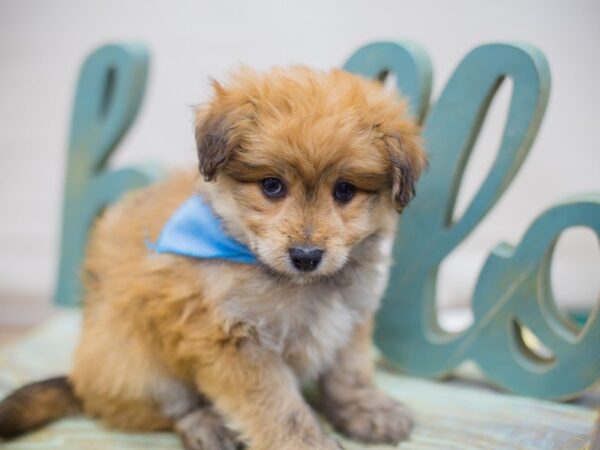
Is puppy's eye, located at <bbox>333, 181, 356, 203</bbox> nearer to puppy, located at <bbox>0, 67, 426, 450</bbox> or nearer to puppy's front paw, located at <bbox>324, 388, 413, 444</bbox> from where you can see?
puppy, located at <bbox>0, 67, 426, 450</bbox>

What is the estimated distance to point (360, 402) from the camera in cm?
271

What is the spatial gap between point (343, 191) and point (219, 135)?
1.51ft

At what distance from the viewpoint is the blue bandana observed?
247 cm

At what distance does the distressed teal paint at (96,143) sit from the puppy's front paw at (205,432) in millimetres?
1496

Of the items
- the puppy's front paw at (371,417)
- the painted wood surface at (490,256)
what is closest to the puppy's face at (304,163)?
the painted wood surface at (490,256)

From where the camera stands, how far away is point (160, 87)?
16.7 feet

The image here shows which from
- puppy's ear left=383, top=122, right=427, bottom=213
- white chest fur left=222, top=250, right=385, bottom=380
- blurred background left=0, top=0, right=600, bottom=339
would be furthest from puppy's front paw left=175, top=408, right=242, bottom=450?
blurred background left=0, top=0, right=600, bottom=339

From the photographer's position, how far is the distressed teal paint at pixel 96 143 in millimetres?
3760

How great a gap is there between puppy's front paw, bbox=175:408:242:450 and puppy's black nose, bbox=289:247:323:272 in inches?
31.6

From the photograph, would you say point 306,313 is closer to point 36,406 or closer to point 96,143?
point 36,406

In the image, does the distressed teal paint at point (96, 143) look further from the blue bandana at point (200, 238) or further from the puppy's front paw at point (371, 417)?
the puppy's front paw at point (371, 417)

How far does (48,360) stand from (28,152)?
86.0 inches

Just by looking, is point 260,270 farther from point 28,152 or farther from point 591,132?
point 28,152

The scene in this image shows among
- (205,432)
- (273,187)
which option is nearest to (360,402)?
(205,432)
